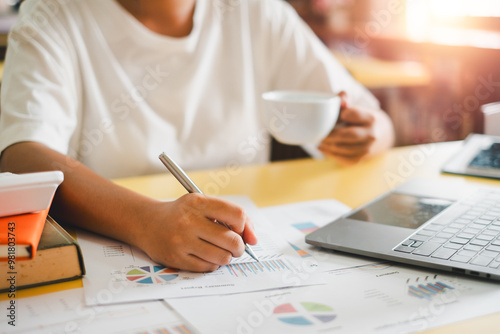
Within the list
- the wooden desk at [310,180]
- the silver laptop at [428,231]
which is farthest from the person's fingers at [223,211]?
the wooden desk at [310,180]

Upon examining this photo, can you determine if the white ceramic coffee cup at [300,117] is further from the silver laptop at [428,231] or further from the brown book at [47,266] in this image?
the brown book at [47,266]

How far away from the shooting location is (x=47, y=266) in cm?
54

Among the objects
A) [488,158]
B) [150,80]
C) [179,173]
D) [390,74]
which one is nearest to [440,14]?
[390,74]

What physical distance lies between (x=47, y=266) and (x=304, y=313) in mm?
272

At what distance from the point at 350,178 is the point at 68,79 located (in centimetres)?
57

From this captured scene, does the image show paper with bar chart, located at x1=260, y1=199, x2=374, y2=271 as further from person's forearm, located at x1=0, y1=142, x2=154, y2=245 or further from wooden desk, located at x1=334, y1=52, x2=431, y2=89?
wooden desk, located at x1=334, y1=52, x2=431, y2=89

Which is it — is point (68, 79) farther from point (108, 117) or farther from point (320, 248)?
point (320, 248)

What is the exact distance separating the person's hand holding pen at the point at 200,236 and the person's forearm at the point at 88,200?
48 millimetres

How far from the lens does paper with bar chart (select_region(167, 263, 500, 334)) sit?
1.58 feet

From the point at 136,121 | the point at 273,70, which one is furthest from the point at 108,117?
the point at 273,70

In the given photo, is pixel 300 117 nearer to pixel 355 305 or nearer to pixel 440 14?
pixel 355 305

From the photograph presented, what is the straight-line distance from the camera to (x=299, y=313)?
1.65ft

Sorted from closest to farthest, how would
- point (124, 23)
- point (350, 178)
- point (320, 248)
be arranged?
point (320, 248), point (350, 178), point (124, 23)

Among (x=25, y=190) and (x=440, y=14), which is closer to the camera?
(x=25, y=190)
